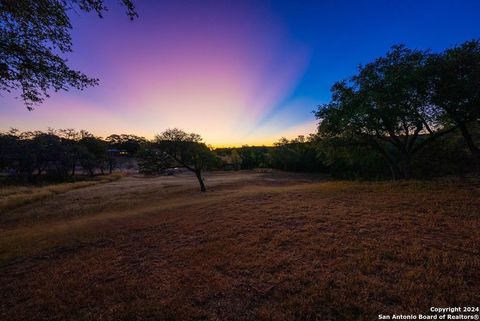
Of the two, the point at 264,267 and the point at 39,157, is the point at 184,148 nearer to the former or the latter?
the point at 264,267

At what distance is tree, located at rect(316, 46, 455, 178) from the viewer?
1195 centimetres

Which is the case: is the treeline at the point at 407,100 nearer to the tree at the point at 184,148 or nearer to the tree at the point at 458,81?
the tree at the point at 458,81

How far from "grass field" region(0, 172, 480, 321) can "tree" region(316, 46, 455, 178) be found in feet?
20.6

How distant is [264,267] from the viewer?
4.48 meters

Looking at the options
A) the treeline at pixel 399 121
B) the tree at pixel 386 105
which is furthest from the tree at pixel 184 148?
the tree at pixel 386 105

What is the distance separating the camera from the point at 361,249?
480cm

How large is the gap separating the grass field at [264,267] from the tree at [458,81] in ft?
17.7

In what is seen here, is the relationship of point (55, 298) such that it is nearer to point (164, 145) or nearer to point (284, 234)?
point (284, 234)

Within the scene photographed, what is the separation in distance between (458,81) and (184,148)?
70.9 feet

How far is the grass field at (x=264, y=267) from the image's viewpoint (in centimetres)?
320

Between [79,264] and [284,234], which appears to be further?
[284,234]

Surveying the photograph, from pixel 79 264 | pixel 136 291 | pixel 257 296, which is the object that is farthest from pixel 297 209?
pixel 79 264

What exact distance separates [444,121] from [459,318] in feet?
51.4

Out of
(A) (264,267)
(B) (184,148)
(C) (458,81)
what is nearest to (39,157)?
(B) (184,148)
